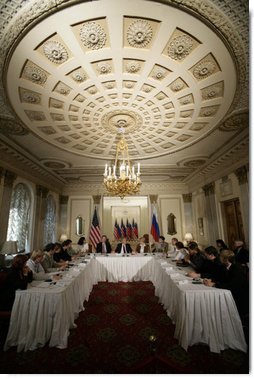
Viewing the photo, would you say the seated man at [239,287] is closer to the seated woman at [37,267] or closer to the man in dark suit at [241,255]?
the man in dark suit at [241,255]

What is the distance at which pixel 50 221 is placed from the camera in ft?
34.7

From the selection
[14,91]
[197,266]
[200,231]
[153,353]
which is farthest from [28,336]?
[200,231]

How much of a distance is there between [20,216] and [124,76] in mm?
6918


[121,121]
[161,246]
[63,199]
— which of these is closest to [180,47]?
[121,121]

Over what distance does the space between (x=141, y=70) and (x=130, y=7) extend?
102cm

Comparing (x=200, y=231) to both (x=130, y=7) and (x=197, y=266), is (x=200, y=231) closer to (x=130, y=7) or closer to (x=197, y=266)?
(x=197, y=266)

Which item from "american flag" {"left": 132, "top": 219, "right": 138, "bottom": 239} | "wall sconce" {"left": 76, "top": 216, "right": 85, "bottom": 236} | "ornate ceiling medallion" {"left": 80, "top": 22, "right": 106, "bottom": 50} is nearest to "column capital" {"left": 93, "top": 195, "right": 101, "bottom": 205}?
"wall sconce" {"left": 76, "top": 216, "right": 85, "bottom": 236}

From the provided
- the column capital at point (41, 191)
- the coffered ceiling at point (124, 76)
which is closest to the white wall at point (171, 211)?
the coffered ceiling at point (124, 76)

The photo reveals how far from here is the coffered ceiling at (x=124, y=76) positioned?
2.43 metres

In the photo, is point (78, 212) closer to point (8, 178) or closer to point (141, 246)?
point (141, 246)

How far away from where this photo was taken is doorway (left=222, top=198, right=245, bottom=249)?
707cm

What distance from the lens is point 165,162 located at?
8227mm

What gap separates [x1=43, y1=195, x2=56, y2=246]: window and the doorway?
339 inches

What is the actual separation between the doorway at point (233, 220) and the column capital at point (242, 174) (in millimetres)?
895
